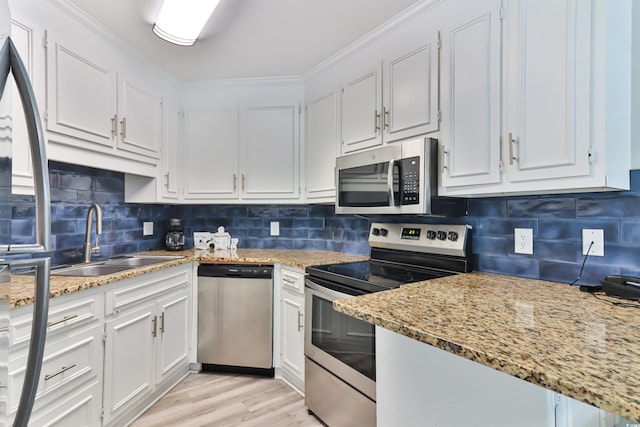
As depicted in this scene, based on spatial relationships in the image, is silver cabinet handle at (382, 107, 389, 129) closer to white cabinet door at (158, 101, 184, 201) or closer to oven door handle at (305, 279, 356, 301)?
oven door handle at (305, 279, 356, 301)

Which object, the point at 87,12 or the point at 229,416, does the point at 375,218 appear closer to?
the point at 229,416

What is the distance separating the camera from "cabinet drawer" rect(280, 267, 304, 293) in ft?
7.15

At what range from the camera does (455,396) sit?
0.90 metres

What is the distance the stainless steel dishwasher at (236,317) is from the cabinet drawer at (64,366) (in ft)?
2.82

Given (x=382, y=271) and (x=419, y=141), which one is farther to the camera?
(x=382, y=271)

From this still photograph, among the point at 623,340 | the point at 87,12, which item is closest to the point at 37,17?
the point at 87,12

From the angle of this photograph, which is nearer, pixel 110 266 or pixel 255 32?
pixel 255 32

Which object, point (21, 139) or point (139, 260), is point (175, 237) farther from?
point (21, 139)

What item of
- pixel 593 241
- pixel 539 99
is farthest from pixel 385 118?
pixel 593 241

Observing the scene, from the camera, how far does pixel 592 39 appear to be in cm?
117

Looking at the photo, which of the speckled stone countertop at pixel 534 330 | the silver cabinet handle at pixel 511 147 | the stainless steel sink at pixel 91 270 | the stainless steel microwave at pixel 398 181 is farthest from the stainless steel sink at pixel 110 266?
the silver cabinet handle at pixel 511 147

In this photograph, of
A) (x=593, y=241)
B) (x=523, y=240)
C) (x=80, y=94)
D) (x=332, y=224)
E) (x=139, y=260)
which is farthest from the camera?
(x=332, y=224)

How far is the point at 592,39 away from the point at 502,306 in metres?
0.99

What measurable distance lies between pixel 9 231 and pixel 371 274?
4.89 ft
